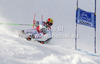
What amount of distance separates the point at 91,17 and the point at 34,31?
4453mm

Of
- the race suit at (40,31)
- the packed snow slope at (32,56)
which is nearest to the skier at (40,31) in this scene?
the race suit at (40,31)

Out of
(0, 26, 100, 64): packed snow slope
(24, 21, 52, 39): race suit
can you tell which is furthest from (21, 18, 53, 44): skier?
(0, 26, 100, 64): packed snow slope

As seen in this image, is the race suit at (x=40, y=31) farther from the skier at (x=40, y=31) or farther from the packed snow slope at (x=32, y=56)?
the packed snow slope at (x=32, y=56)

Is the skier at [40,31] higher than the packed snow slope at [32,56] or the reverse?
higher

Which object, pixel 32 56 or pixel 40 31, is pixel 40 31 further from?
pixel 32 56

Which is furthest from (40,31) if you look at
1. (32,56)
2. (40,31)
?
(32,56)

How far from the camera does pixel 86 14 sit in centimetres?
956

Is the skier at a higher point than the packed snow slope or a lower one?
higher

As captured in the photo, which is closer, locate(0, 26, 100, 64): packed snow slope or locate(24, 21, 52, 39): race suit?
locate(0, 26, 100, 64): packed snow slope

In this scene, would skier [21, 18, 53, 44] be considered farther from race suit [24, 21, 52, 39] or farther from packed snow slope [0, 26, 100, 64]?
packed snow slope [0, 26, 100, 64]

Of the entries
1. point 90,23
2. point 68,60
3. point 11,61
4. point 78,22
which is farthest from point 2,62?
point 90,23

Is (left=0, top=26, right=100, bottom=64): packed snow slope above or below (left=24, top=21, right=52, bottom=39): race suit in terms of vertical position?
below

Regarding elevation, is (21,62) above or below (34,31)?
below

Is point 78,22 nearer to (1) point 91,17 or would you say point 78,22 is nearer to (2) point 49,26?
(1) point 91,17
